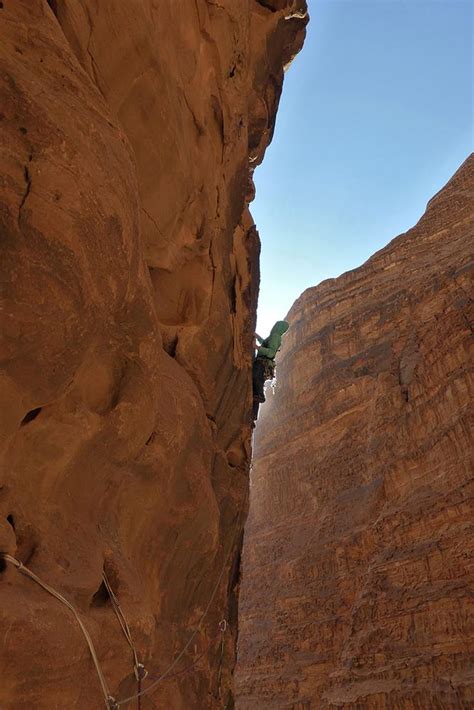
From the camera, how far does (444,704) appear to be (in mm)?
15133

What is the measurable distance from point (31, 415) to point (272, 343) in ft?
27.7

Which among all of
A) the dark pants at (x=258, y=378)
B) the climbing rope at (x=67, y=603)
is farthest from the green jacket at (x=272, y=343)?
the climbing rope at (x=67, y=603)

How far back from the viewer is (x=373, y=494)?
26.0 metres

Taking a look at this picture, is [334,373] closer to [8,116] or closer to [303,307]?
[303,307]

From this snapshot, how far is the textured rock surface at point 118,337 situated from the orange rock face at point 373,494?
37.3ft

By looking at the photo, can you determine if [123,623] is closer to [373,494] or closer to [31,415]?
[31,415]

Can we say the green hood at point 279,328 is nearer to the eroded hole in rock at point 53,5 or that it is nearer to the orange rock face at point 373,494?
the eroded hole in rock at point 53,5

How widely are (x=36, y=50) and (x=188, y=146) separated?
3088mm

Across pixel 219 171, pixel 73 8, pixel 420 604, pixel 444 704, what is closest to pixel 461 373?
pixel 420 604

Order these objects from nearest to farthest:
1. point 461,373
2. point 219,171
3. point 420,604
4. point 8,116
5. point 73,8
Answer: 1. point 8,116
2. point 73,8
3. point 219,171
4. point 420,604
5. point 461,373

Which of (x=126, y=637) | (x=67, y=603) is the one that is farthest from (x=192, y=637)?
(x=67, y=603)

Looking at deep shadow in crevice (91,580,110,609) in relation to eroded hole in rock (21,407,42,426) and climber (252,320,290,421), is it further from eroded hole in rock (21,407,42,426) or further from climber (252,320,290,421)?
climber (252,320,290,421)

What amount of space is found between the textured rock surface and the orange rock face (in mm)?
11360

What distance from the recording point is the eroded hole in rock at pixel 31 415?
452cm
